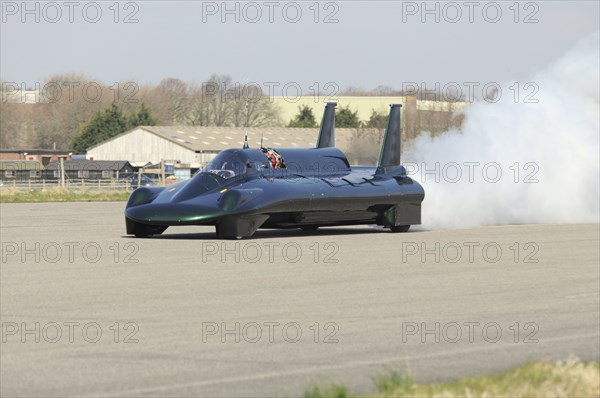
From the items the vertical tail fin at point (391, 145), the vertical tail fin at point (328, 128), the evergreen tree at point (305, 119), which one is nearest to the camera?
the vertical tail fin at point (391, 145)

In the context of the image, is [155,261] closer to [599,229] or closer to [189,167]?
[599,229]

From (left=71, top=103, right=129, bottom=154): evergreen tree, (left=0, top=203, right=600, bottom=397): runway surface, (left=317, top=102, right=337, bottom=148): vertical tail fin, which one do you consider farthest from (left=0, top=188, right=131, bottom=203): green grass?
(left=71, top=103, right=129, bottom=154): evergreen tree

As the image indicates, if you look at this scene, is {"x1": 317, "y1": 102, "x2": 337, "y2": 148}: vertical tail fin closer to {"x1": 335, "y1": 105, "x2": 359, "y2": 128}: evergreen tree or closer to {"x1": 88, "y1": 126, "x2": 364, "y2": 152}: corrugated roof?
{"x1": 88, "y1": 126, "x2": 364, "y2": 152}: corrugated roof

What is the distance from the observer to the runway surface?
9.32 meters

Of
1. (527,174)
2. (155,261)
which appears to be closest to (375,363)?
(155,261)

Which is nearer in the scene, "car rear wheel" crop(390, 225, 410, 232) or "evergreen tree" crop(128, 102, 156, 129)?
"car rear wheel" crop(390, 225, 410, 232)

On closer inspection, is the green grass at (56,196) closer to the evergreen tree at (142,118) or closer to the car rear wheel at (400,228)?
the car rear wheel at (400,228)

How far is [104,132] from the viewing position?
375 feet

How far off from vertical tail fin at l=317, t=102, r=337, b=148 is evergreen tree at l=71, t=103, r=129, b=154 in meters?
86.5

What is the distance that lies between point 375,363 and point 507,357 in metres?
1.20

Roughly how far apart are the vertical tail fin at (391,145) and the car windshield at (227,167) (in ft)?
12.1

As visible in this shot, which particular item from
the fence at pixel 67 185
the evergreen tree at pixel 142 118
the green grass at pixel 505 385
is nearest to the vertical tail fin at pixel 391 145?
the green grass at pixel 505 385

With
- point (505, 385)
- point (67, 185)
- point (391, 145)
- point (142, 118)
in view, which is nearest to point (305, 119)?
point (142, 118)

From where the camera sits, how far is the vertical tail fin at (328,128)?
29.5 metres
